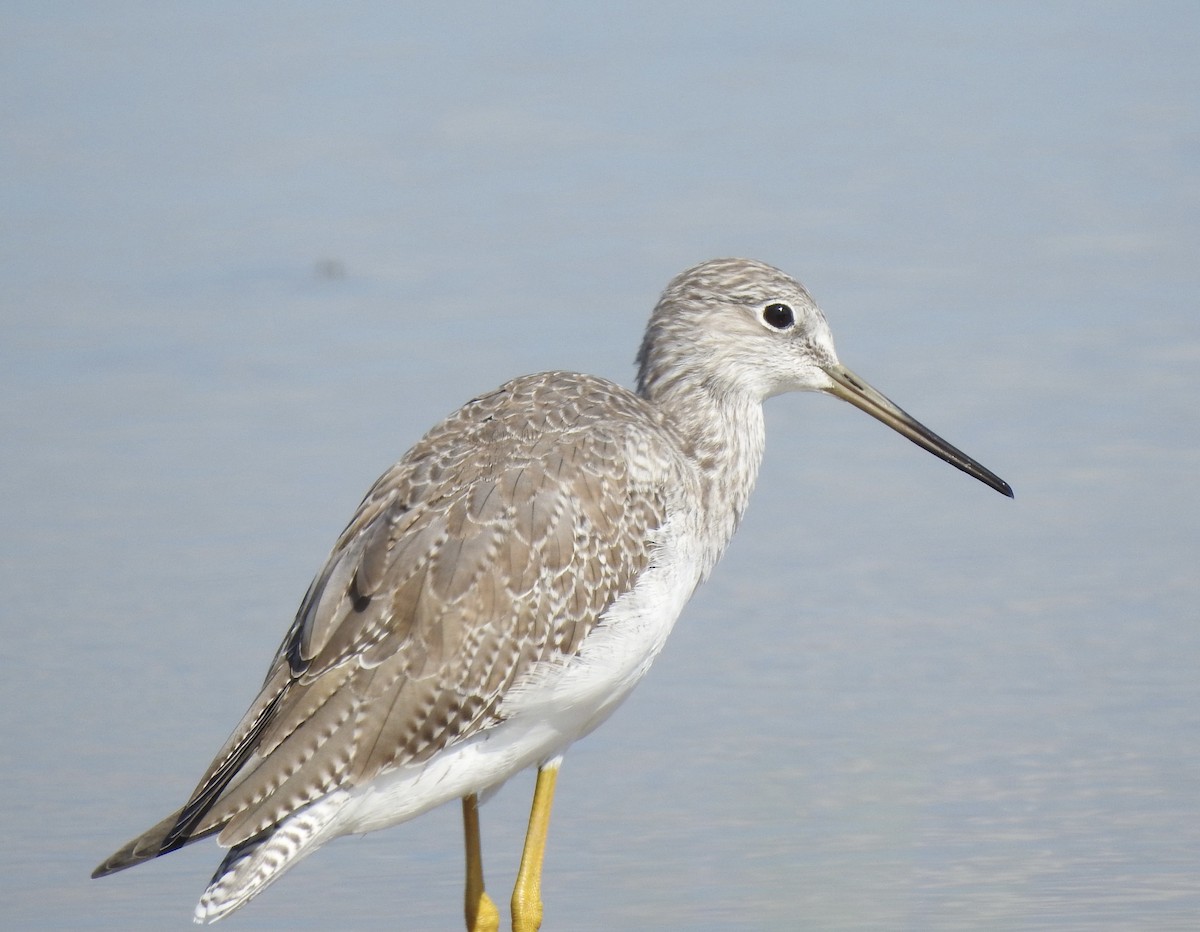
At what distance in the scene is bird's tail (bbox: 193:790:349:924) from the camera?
6.69 m

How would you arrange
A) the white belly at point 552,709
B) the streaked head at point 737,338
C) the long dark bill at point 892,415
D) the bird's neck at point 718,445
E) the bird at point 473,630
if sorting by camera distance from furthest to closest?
the long dark bill at point 892,415, the streaked head at point 737,338, the bird's neck at point 718,445, the white belly at point 552,709, the bird at point 473,630

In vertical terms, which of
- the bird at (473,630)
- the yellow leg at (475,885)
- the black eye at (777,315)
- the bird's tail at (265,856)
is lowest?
the yellow leg at (475,885)

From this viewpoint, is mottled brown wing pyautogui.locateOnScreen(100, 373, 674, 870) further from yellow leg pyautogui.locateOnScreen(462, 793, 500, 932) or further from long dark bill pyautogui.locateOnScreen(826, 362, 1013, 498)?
long dark bill pyautogui.locateOnScreen(826, 362, 1013, 498)

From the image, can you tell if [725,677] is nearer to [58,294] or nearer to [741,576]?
[741,576]

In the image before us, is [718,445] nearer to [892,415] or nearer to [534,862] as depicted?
[892,415]

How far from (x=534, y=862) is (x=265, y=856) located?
1.18 meters

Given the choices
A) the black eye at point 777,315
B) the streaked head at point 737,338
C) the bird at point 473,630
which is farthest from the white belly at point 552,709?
the black eye at point 777,315

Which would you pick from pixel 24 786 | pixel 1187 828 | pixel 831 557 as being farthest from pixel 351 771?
pixel 831 557

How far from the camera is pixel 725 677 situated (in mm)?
9430

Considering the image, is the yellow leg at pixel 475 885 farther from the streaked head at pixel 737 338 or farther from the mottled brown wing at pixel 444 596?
the streaked head at pixel 737 338

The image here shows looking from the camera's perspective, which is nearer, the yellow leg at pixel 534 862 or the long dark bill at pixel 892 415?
the yellow leg at pixel 534 862

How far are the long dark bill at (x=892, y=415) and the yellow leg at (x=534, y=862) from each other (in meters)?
1.82

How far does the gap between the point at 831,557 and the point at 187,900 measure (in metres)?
3.43

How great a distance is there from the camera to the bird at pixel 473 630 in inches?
272
